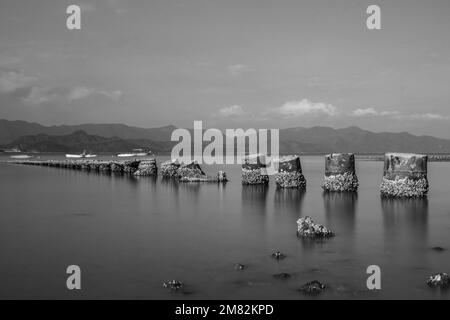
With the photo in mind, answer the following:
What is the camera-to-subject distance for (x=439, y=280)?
9617mm

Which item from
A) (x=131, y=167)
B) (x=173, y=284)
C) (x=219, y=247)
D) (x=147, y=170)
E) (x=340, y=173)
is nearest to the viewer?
(x=173, y=284)

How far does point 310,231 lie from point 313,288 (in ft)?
18.2

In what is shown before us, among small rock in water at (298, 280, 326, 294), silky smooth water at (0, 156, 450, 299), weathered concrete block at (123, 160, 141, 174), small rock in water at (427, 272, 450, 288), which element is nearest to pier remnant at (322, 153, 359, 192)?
silky smooth water at (0, 156, 450, 299)

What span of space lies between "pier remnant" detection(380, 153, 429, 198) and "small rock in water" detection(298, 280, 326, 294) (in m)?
15.1

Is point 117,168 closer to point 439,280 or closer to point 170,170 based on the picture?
point 170,170

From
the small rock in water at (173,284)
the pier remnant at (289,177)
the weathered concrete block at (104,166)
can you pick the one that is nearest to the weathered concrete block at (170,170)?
the pier remnant at (289,177)

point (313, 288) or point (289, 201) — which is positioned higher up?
point (289, 201)

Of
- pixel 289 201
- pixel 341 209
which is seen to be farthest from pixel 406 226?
pixel 289 201

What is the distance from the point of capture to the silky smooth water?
9.66 m

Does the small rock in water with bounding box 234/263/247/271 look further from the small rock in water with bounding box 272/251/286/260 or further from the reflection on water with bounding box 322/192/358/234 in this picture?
the reflection on water with bounding box 322/192/358/234

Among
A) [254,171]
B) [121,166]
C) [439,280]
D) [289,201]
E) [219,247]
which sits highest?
[254,171]

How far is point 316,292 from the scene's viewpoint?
9.17 meters

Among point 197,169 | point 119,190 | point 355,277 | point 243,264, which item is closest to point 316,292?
point 355,277

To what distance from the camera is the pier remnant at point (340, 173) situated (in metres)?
26.0
